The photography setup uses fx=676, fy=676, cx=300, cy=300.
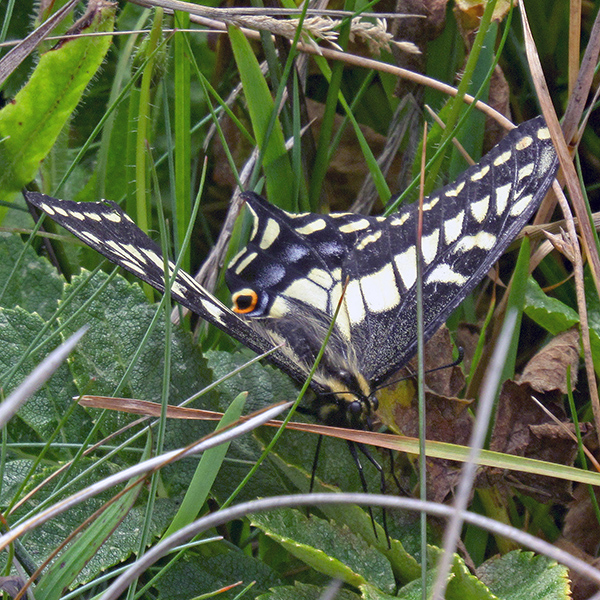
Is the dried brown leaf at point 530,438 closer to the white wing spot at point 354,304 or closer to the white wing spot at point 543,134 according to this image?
the white wing spot at point 354,304

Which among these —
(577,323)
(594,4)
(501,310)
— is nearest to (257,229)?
(501,310)

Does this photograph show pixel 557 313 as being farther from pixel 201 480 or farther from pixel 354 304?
pixel 201 480

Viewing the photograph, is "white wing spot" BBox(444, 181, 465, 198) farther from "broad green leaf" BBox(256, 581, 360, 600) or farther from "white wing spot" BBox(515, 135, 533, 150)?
"broad green leaf" BBox(256, 581, 360, 600)

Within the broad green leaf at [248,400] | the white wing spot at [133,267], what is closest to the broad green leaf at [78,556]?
the broad green leaf at [248,400]

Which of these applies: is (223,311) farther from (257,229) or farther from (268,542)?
(268,542)

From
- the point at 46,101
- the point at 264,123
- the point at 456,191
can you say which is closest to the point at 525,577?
the point at 456,191
